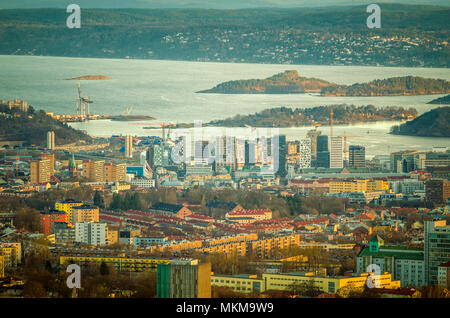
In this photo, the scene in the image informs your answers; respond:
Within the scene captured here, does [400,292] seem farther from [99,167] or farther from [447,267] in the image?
[99,167]

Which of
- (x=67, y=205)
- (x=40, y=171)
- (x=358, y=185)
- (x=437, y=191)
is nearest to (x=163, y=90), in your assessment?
(x=40, y=171)

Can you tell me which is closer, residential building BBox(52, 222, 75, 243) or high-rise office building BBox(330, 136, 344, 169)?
residential building BBox(52, 222, 75, 243)

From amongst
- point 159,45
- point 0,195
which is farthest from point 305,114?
point 0,195

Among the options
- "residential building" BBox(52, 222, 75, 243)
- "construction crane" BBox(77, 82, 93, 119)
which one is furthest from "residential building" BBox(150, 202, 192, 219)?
"construction crane" BBox(77, 82, 93, 119)

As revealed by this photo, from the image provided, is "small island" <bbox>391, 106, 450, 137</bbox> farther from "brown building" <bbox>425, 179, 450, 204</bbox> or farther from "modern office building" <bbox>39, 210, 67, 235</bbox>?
"modern office building" <bbox>39, 210, 67, 235</bbox>

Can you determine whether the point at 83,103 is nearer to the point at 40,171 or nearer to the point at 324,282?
the point at 40,171

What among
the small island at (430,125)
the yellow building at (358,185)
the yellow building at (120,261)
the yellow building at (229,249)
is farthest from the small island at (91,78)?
the yellow building at (120,261)
